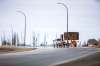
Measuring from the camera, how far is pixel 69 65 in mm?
16656

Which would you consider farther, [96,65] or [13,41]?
[13,41]

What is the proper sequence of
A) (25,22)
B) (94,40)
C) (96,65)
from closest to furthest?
(96,65) → (25,22) → (94,40)

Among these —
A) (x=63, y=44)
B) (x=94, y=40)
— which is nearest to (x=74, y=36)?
(x=94, y=40)

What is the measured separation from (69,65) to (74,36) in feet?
209

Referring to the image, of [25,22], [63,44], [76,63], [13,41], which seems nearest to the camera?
[76,63]

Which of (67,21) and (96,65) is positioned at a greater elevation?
(67,21)

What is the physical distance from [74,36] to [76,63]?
6313 cm

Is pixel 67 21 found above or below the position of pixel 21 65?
above

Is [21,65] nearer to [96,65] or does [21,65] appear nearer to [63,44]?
[96,65]

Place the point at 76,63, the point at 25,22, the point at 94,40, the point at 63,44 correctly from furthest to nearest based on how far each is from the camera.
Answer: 1. the point at 94,40
2. the point at 25,22
3. the point at 63,44
4. the point at 76,63

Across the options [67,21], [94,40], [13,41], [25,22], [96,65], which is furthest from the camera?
[13,41]

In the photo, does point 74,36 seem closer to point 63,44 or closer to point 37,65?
point 63,44

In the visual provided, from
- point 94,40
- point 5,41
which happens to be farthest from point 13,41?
point 94,40

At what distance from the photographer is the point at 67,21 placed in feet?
165
